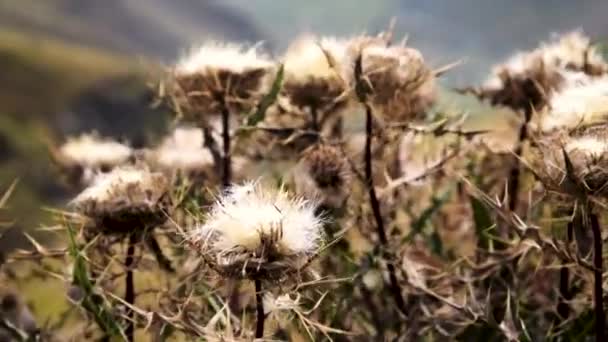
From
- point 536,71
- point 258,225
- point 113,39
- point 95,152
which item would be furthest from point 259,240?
point 113,39

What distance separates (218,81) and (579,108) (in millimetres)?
710

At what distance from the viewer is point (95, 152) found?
2.52 metres

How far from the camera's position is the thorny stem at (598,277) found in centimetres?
158

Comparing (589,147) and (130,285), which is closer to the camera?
(589,147)

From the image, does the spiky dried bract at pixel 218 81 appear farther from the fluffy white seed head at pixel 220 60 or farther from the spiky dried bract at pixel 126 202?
the spiky dried bract at pixel 126 202

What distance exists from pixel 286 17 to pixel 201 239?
168 meters

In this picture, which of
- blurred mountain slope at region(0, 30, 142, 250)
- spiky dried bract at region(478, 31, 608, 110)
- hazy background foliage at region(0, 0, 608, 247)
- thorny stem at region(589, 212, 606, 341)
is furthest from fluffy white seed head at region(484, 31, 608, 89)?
blurred mountain slope at region(0, 30, 142, 250)

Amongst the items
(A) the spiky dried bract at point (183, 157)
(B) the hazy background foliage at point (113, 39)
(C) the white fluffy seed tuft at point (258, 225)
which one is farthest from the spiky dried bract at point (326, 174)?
(B) the hazy background foliage at point (113, 39)

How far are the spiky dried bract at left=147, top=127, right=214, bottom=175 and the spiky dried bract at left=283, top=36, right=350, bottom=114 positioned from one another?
0.24m

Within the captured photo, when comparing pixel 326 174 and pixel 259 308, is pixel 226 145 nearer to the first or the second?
pixel 326 174

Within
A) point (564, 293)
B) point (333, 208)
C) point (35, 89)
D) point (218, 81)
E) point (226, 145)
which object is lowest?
point (564, 293)

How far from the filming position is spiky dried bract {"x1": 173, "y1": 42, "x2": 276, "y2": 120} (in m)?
2.11

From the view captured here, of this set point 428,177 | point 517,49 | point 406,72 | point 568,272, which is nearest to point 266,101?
point 406,72

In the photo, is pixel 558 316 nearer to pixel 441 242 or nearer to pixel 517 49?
pixel 441 242
